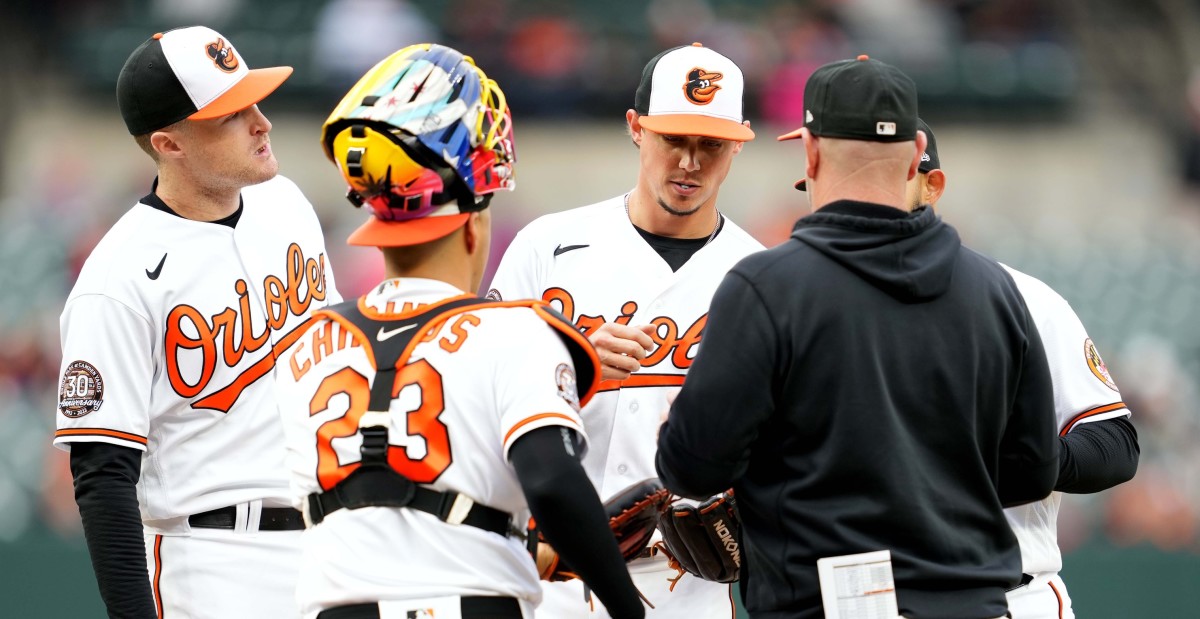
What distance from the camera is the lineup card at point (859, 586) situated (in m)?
3.14

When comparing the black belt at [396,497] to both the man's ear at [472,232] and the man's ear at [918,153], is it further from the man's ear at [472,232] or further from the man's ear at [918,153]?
the man's ear at [918,153]

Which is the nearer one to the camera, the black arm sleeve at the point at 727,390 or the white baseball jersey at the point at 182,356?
the black arm sleeve at the point at 727,390

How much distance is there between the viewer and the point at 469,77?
325cm

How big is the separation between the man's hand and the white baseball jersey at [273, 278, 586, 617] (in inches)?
33.2

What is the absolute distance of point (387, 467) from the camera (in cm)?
304

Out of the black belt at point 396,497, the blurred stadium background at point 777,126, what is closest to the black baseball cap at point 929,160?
the black belt at point 396,497

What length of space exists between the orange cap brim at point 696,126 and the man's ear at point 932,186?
2.12 ft

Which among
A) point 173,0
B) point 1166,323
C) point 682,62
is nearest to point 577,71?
point 173,0

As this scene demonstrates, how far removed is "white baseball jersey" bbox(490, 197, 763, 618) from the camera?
465 cm

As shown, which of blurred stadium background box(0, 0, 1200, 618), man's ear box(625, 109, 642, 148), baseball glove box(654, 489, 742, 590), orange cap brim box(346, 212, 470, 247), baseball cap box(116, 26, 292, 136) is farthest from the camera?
blurred stadium background box(0, 0, 1200, 618)

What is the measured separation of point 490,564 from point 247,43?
11521 mm

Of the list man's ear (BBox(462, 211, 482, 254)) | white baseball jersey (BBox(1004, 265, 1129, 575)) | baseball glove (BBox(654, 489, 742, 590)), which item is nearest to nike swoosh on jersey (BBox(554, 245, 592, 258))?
baseball glove (BBox(654, 489, 742, 590))

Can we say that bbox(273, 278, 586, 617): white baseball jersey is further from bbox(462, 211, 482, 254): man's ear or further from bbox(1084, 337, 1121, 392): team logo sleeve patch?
bbox(1084, 337, 1121, 392): team logo sleeve patch

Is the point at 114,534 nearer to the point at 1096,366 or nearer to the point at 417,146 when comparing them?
the point at 417,146
